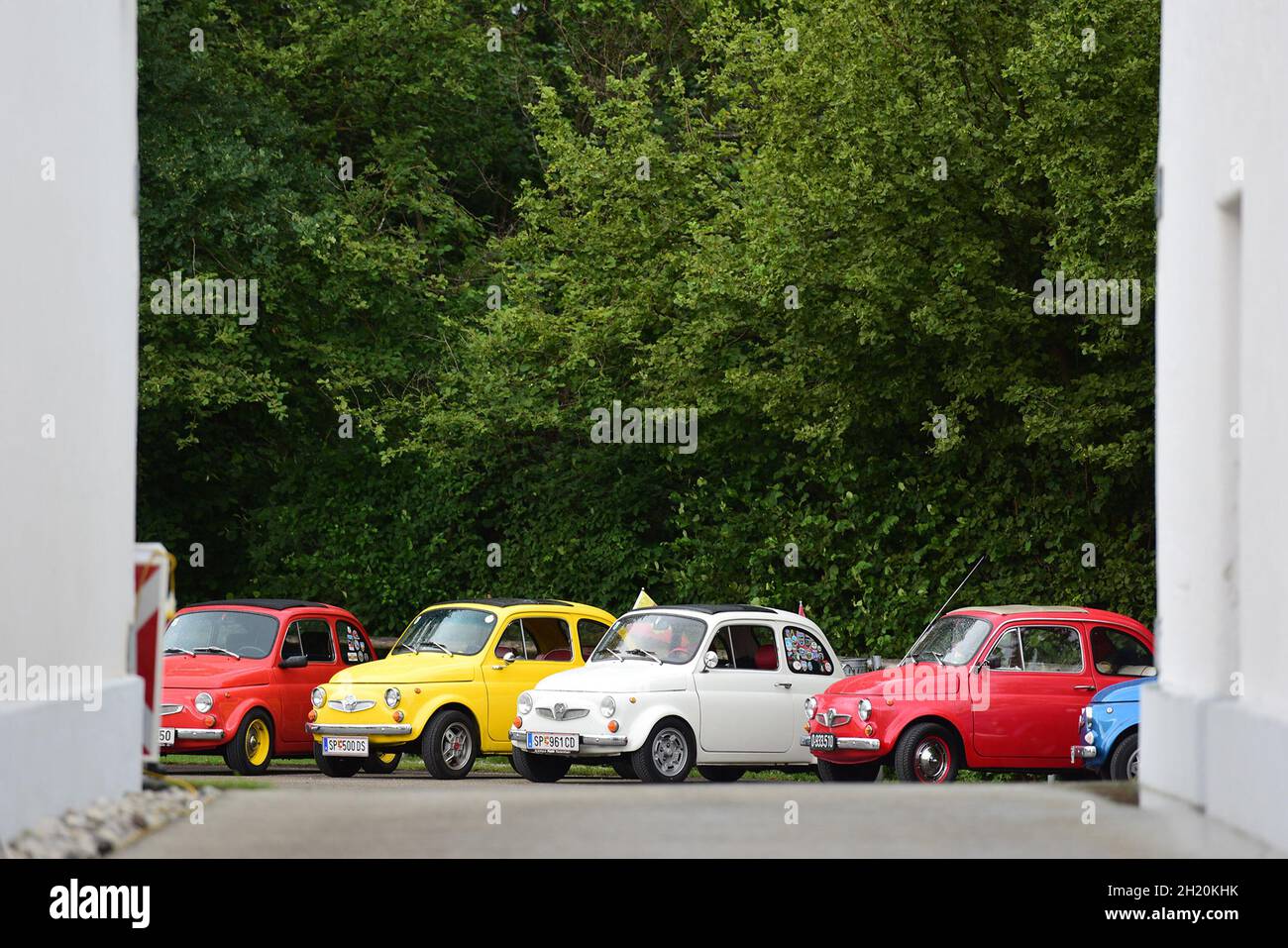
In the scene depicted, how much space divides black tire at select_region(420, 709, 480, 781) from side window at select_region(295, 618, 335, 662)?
102 inches

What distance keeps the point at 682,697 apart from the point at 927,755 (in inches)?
94.5

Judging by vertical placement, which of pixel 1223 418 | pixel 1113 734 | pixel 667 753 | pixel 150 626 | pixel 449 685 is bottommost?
pixel 667 753

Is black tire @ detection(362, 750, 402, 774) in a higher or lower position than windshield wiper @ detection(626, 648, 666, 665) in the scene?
lower

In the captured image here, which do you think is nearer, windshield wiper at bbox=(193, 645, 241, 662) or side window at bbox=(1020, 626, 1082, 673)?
side window at bbox=(1020, 626, 1082, 673)

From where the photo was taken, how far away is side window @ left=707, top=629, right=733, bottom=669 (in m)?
17.2

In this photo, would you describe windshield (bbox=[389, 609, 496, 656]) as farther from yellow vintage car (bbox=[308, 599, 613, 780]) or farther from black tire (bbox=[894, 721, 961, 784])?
black tire (bbox=[894, 721, 961, 784])

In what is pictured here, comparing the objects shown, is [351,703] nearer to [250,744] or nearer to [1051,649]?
[250,744]

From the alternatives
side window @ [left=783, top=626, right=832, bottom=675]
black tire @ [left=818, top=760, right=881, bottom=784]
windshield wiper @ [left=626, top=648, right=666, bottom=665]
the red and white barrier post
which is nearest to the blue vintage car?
black tire @ [left=818, top=760, right=881, bottom=784]

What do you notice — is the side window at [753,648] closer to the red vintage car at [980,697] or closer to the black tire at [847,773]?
the red vintage car at [980,697]

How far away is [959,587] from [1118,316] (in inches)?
155

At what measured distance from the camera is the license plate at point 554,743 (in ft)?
53.2

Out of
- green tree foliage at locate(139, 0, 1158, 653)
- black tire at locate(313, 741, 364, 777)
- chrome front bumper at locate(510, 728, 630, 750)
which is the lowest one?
black tire at locate(313, 741, 364, 777)

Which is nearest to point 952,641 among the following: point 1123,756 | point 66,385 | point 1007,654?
point 1007,654

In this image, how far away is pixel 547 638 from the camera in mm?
19062
